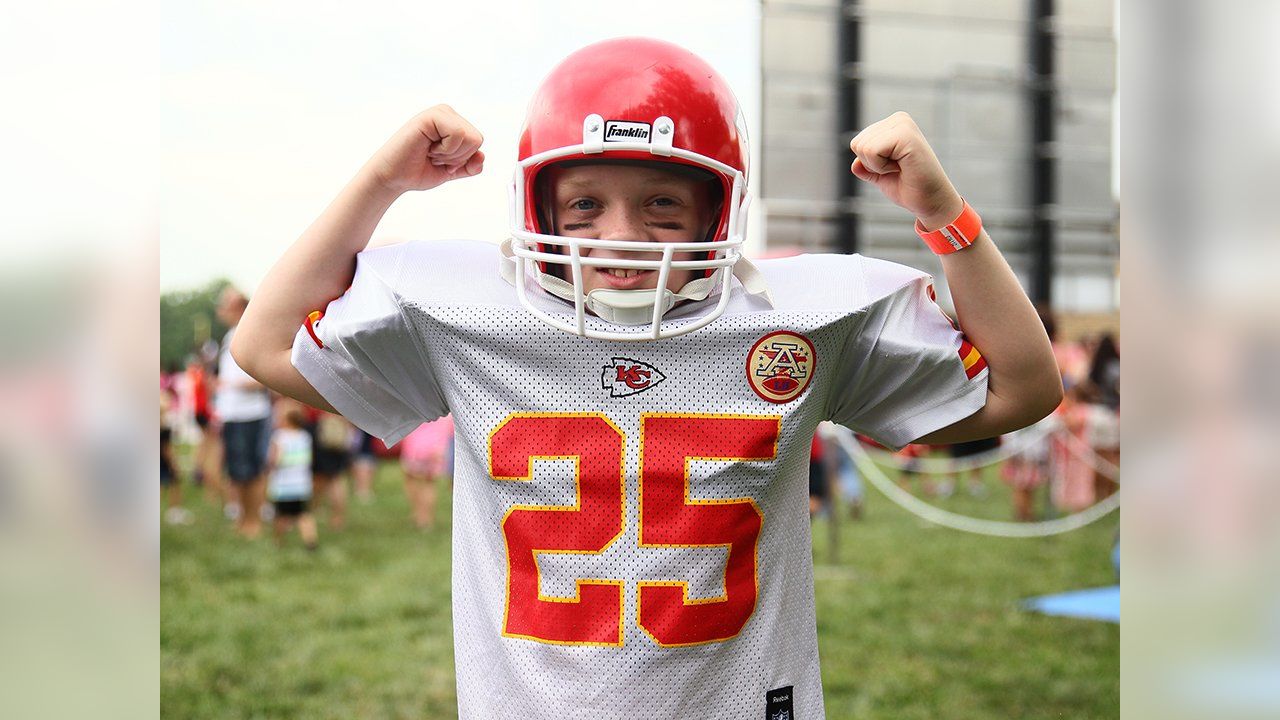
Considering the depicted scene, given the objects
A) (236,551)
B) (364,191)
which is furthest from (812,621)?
(236,551)

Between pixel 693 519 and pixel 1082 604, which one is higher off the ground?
pixel 693 519

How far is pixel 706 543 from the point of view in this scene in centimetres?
168

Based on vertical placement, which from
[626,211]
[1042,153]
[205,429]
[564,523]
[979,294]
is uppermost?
[1042,153]

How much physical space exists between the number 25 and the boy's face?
0.68 feet

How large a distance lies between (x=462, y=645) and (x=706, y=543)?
389mm

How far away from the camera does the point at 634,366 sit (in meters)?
1.71

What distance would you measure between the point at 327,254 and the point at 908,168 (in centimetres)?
83

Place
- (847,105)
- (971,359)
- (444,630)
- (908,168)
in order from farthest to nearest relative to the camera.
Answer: (847,105)
(444,630)
(971,359)
(908,168)

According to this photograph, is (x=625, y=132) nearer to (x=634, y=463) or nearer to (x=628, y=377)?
(x=628, y=377)

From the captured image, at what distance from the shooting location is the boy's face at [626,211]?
1.73 meters

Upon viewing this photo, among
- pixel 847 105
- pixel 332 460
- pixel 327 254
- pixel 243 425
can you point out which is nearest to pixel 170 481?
pixel 332 460

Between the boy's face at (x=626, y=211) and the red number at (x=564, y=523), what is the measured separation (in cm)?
21

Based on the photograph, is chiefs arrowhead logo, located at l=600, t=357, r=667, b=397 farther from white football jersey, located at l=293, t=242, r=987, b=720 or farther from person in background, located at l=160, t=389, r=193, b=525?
person in background, located at l=160, t=389, r=193, b=525

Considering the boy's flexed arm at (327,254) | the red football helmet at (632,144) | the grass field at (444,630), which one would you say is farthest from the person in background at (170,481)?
the red football helmet at (632,144)
